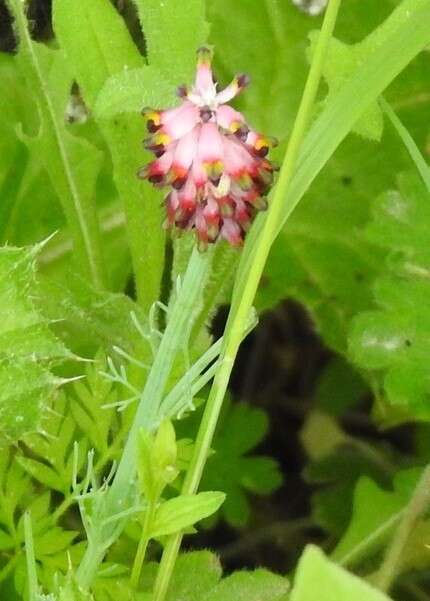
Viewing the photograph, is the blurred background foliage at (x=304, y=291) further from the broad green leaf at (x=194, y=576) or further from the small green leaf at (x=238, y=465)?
the broad green leaf at (x=194, y=576)

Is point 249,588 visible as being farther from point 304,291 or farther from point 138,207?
point 304,291

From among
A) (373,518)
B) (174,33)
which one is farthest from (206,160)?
(373,518)

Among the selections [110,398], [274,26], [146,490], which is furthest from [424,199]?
Answer: [146,490]

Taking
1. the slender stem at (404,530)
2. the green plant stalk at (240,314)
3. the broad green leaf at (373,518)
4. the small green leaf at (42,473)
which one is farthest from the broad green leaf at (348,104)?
the broad green leaf at (373,518)

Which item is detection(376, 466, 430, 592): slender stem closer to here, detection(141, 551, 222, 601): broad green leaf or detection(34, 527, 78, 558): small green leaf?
detection(141, 551, 222, 601): broad green leaf

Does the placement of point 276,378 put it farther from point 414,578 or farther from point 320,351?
point 414,578

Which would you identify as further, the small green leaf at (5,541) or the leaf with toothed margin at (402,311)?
the leaf with toothed margin at (402,311)
